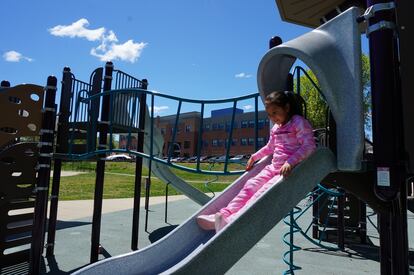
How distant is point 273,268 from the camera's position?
481 centimetres

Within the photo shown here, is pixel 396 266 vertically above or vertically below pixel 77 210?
above

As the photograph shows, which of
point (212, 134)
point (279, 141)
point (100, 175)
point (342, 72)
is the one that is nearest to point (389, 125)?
point (342, 72)

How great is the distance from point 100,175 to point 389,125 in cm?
399

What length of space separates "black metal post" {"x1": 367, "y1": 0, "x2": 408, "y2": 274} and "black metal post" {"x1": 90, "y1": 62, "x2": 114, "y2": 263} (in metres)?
3.81

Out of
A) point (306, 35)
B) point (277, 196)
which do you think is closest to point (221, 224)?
point (277, 196)

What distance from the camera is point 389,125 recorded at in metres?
2.29

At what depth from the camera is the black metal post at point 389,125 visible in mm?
2293

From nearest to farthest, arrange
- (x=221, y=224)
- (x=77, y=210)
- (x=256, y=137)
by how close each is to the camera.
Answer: (x=221, y=224)
(x=256, y=137)
(x=77, y=210)

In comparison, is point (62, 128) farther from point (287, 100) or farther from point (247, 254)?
point (287, 100)

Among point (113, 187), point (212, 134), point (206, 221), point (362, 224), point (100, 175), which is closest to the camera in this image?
point (206, 221)

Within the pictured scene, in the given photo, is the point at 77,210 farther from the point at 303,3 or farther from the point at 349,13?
the point at 349,13

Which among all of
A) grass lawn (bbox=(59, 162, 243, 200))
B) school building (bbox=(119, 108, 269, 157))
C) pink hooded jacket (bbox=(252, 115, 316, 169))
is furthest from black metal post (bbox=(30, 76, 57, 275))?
school building (bbox=(119, 108, 269, 157))

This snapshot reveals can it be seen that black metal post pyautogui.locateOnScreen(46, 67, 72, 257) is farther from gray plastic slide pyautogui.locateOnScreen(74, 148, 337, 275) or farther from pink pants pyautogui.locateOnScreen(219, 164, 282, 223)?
pink pants pyautogui.locateOnScreen(219, 164, 282, 223)

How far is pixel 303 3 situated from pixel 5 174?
4575 mm
